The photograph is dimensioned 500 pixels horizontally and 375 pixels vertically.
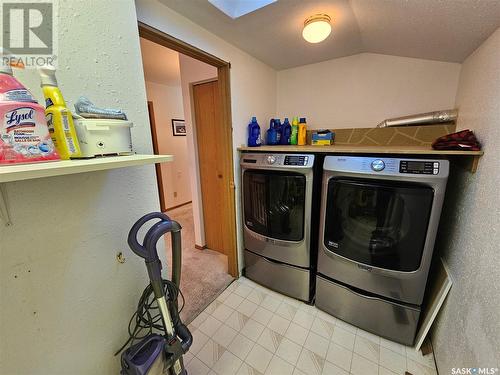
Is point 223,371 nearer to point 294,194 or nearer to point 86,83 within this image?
point 294,194

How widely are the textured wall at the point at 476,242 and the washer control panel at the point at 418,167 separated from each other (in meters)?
0.18

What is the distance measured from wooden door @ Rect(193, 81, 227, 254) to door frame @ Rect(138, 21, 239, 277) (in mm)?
157

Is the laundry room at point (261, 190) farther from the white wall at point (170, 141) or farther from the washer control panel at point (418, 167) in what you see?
the white wall at point (170, 141)

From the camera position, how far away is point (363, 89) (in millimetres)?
1934

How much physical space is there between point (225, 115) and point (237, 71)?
1.30ft

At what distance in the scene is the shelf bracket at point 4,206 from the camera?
619 mm

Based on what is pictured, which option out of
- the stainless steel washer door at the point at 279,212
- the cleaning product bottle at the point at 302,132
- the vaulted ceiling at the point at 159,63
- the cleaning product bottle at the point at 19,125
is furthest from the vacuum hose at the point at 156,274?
the vaulted ceiling at the point at 159,63

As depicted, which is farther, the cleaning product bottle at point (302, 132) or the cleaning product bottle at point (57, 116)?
the cleaning product bottle at point (302, 132)

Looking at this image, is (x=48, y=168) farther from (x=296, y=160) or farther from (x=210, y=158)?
(x=210, y=158)

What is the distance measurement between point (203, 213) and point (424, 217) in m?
2.05

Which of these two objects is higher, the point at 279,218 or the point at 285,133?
the point at 285,133

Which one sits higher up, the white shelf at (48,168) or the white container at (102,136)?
the white container at (102,136)

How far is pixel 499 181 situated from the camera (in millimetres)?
854

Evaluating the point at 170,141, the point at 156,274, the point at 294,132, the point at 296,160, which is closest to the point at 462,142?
the point at 296,160
